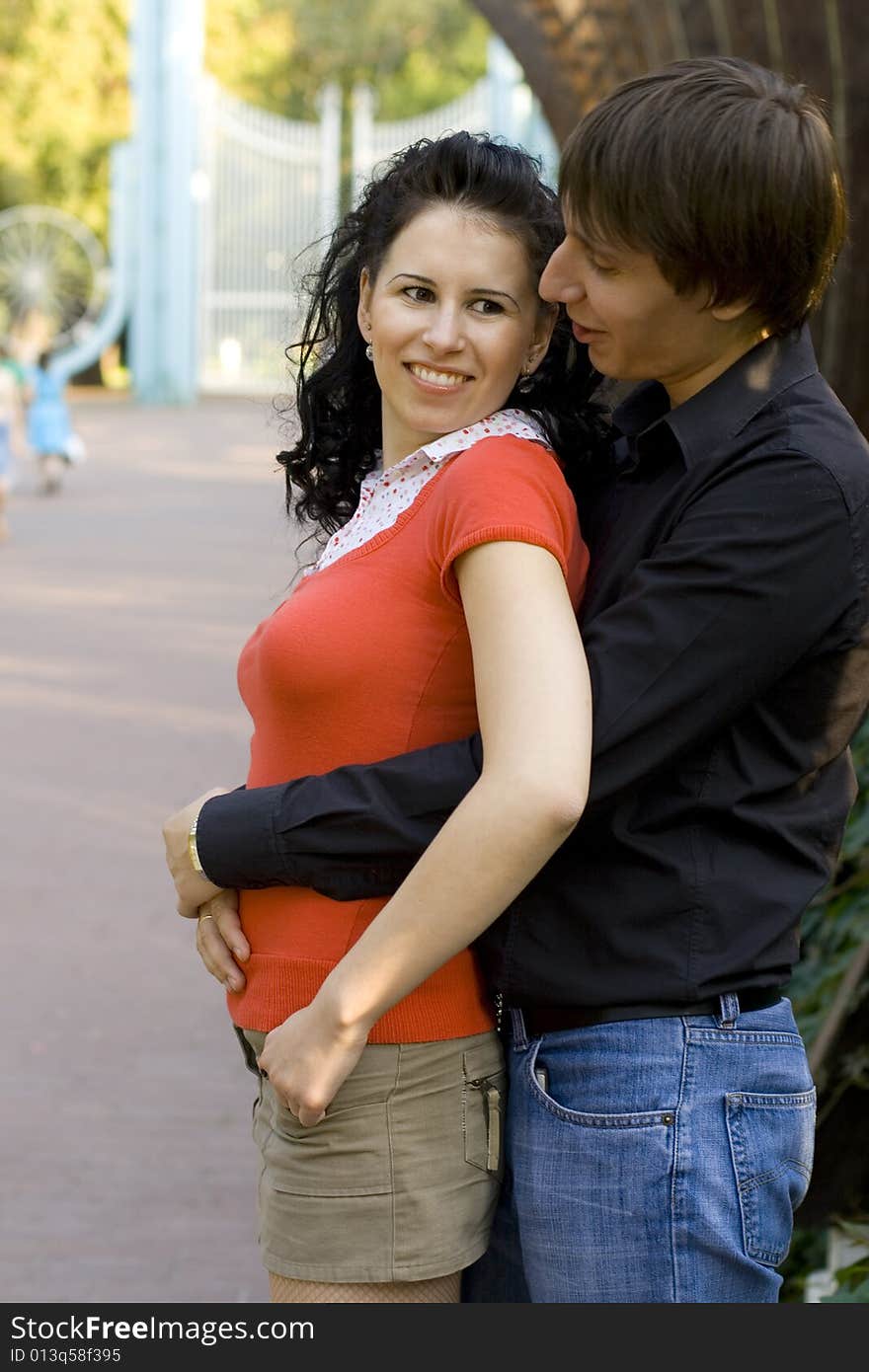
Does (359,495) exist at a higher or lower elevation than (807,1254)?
higher

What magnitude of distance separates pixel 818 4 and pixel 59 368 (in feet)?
69.5

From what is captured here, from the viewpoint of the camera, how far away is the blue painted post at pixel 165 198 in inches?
993

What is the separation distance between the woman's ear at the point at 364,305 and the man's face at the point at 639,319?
343 millimetres

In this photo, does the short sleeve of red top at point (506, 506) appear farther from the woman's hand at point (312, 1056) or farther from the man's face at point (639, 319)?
the woman's hand at point (312, 1056)

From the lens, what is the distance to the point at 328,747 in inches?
71.1

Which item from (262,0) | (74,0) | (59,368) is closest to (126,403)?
(59,368)

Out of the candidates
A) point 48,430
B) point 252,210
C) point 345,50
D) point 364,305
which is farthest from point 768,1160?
point 345,50

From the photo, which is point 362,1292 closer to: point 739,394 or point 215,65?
point 739,394

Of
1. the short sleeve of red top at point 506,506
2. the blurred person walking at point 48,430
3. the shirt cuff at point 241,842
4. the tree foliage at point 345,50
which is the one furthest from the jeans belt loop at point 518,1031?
the tree foliage at point 345,50

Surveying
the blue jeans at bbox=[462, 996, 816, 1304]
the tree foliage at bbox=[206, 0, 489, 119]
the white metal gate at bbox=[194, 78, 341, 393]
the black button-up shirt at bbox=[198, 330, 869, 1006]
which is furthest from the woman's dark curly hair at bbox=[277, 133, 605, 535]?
the tree foliage at bbox=[206, 0, 489, 119]

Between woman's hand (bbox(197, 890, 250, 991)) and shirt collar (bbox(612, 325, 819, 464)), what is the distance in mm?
671

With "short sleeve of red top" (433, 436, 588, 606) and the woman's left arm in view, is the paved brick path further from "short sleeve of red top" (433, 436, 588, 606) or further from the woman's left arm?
the woman's left arm

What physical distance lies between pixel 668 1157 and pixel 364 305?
1029 millimetres

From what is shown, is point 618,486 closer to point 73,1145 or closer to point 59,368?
point 73,1145
